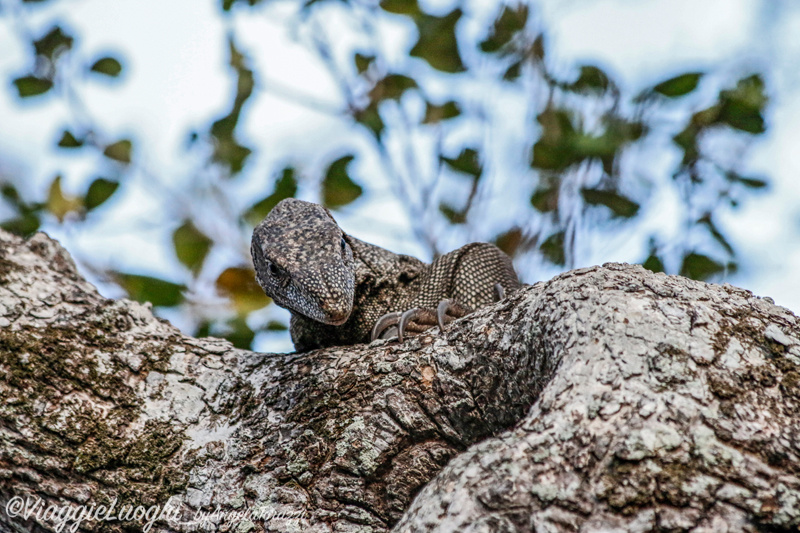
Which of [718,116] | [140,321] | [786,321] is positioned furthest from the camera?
[718,116]

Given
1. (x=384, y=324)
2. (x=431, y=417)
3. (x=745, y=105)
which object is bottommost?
(x=431, y=417)

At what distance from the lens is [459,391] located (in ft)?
10.7

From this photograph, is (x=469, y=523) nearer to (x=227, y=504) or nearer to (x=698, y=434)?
(x=698, y=434)

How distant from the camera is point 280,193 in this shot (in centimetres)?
579

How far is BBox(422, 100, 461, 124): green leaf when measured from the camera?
6844 mm

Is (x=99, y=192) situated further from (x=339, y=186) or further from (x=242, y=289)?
(x=339, y=186)

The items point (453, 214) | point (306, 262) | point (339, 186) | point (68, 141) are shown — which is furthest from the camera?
point (453, 214)

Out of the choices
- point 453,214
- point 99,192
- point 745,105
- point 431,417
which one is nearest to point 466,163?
point 453,214

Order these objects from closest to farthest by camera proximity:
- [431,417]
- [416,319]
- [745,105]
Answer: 1. [431,417]
2. [416,319]
3. [745,105]

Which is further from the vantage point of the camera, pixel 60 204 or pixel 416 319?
pixel 60 204

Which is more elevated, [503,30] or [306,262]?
[503,30]

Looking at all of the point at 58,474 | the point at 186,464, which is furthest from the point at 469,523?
the point at 58,474

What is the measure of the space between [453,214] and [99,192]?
3147mm

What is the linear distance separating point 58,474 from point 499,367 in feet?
6.74
